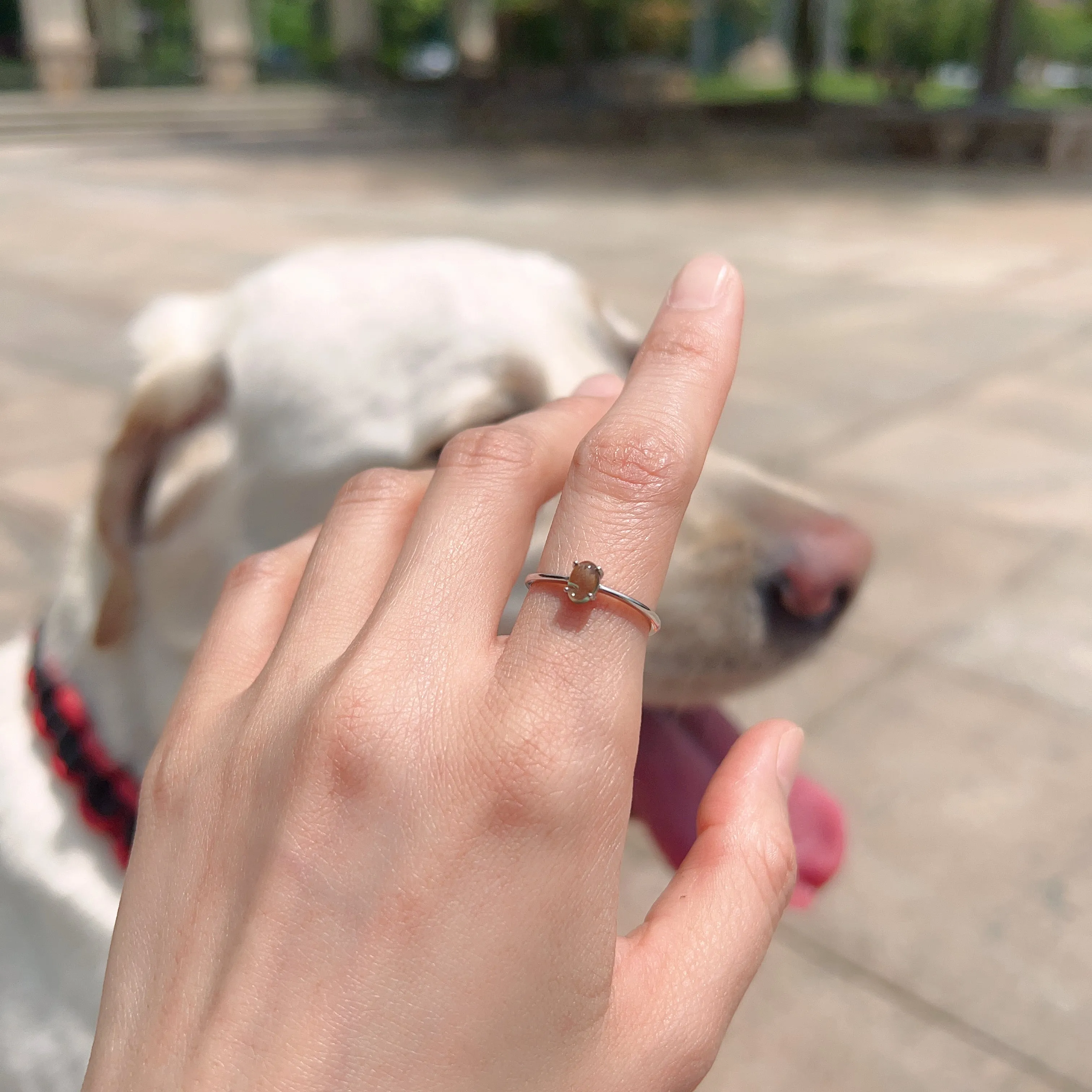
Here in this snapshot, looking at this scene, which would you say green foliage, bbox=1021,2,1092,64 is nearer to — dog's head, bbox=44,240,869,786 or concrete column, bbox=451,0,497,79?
concrete column, bbox=451,0,497,79

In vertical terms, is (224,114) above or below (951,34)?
below

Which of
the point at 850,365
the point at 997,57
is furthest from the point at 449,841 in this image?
the point at 997,57

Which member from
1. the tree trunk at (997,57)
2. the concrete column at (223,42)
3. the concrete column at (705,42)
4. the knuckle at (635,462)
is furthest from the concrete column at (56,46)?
the knuckle at (635,462)

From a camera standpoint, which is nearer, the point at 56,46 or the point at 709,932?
the point at 709,932

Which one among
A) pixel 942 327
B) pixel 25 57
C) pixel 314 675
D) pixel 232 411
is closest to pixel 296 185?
pixel 942 327

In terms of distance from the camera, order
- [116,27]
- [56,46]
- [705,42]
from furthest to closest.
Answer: [705,42] → [116,27] → [56,46]

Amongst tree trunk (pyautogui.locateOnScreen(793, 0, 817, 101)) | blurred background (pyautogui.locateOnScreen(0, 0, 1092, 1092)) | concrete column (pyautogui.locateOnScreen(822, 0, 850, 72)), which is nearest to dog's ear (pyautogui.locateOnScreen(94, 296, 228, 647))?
blurred background (pyautogui.locateOnScreen(0, 0, 1092, 1092))

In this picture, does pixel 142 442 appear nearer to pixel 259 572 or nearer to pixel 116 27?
pixel 259 572

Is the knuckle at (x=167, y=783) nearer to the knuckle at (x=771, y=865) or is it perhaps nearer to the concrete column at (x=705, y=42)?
the knuckle at (x=771, y=865)
